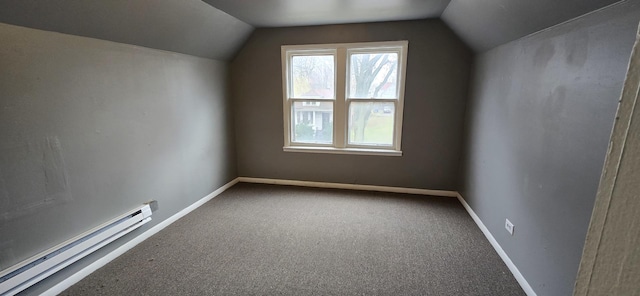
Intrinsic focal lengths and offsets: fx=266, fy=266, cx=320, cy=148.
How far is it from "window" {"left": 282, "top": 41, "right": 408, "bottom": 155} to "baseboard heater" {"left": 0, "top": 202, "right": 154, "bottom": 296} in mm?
2119

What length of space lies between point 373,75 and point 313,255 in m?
2.39

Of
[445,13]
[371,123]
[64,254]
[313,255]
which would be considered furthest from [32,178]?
[445,13]

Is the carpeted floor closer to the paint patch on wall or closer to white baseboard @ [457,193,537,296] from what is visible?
white baseboard @ [457,193,537,296]

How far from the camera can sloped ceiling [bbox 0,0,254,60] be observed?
5.35 ft

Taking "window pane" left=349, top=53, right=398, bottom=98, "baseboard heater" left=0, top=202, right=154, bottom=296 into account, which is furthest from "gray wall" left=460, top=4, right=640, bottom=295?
"baseboard heater" left=0, top=202, right=154, bottom=296

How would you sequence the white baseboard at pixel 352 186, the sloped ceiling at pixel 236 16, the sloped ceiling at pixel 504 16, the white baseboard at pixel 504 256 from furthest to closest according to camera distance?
the white baseboard at pixel 352 186
the white baseboard at pixel 504 256
the sloped ceiling at pixel 236 16
the sloped ceiling at pixel 504 16

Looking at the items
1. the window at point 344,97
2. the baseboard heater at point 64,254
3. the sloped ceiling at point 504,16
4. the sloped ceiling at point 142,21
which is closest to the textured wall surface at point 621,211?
the sloped ceiling at point 504,16

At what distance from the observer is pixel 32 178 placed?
1.72 m

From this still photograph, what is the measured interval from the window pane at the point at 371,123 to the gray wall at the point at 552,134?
1234 mm

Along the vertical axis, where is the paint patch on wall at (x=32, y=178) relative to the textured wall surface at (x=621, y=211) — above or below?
Answer: below

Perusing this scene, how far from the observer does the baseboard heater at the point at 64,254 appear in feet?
5.27

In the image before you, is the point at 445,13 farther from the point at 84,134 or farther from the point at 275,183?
the point at 84,134

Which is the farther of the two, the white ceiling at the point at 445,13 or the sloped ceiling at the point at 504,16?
the white ceiling at the point at 445,13

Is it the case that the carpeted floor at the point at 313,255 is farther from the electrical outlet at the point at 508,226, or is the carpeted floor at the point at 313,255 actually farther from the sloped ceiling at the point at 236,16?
the sloped ceiling at the point at 236,16
